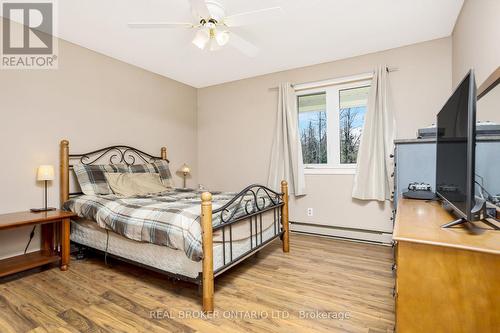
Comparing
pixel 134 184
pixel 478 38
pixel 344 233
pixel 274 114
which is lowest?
pixel 344 233

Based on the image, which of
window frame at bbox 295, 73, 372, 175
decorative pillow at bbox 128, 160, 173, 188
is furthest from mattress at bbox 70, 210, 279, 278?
window frame at bbox 295, 73, 372, 175

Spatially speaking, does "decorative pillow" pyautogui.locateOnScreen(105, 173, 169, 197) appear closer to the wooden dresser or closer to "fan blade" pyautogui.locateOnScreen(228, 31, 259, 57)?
"fan blade" pyautogui.locateOnScreen(228, 31, 259, 57)

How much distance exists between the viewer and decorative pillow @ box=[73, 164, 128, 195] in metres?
2.88

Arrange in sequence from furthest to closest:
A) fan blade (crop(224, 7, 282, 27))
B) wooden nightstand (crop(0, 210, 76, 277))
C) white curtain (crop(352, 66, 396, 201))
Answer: white curtain (crop(352, 66, 396, 201)), wooden nightstand (crop(0, 210, 76, 277)), fan blade (crop(224, 7, 282, 27))

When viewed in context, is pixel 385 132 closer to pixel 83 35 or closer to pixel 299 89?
pixel 299 89

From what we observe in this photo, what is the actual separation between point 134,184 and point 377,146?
9.99ft

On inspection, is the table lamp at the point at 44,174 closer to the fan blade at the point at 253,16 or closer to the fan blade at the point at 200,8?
the fan blade at the point at 200,8

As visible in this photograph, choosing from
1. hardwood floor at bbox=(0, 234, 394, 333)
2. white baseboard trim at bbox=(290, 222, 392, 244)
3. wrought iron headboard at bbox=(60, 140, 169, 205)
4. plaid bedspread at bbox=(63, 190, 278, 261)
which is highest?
wrought iron headboard at bbox=(60, 140, 169, 205)

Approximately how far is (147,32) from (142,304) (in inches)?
104

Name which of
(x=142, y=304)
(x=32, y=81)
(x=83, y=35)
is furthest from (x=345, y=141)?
(x=32, y=81)

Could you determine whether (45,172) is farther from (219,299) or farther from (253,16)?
(253,16)

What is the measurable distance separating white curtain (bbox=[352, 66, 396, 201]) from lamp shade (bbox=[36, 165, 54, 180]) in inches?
137

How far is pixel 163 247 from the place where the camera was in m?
2.05

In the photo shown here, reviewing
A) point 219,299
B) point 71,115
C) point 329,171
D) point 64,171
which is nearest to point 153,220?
point 219,299
